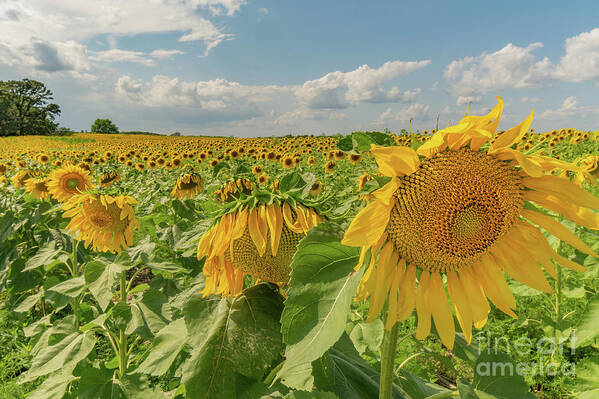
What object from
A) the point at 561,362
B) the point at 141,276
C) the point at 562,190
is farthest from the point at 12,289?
the point at 561,362

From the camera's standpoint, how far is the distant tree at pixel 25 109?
150 feet

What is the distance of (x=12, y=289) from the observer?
3.80m

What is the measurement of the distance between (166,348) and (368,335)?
972mm

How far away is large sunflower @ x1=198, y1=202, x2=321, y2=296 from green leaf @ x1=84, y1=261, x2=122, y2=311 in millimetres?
1449

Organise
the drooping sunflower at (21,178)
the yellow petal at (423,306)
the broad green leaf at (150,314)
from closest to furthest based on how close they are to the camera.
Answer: the yellow petal at (423,306), the broad green leaf at (150,314), the drooping sunflower at (21,178)

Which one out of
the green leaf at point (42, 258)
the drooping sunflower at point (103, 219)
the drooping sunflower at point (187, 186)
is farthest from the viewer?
the drooping sunflower at point (187, 186)

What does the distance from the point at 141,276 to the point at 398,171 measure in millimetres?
5551

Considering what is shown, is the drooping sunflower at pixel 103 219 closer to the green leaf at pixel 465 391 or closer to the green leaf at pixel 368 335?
the green leaf at pixel 368 335

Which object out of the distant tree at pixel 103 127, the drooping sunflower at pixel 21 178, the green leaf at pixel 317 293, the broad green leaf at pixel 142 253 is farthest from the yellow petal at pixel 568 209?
the distant tree at pixel 103 127

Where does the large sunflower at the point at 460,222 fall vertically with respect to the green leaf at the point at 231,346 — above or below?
above

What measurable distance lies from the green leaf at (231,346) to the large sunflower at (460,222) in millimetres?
255

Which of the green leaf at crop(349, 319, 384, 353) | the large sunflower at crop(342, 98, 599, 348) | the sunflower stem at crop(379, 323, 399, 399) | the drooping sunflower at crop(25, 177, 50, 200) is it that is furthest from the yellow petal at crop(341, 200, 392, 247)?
the drooping sunflower at crop(25, 177, 50, 200)

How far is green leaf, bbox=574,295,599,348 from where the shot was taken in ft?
5.75

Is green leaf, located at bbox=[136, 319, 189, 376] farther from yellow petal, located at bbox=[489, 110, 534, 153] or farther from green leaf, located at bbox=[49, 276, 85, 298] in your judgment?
green leaf, located at bbox=[49, 276, 85, 298]
